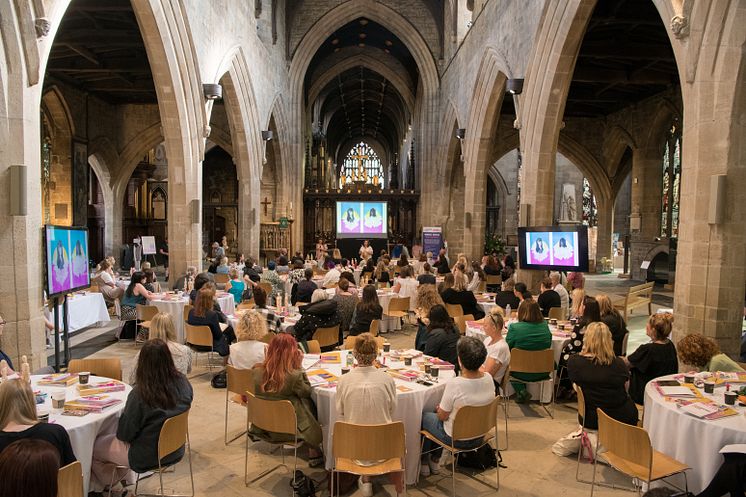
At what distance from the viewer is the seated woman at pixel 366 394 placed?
12.2 ft

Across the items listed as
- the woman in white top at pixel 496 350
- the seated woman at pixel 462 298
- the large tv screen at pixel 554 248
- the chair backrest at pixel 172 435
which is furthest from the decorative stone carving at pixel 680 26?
the chair backrest at pixel 172 435

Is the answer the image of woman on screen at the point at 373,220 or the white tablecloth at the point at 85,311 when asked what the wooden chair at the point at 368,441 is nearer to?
the white tablecloth at the point at 85,311

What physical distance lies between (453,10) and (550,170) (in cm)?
1140

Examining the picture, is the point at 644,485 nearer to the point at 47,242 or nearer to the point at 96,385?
the point at 96,385

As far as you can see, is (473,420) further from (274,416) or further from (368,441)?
(274,416)

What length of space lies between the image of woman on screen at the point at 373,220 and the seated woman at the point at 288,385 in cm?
1850

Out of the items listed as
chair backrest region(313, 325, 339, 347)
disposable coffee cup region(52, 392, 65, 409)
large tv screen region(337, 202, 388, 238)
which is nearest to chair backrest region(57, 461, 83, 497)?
disposable coffee cup region(52, 392, 65, 409)

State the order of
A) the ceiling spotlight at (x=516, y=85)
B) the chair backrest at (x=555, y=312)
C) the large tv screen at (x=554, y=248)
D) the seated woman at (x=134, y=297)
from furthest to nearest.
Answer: the ceiling spotlight at (x=516, y=85), the large tv screen at (x=554, y=248), the seated woman at (x=134, y=297), the chair backrest at (x=555, y=312)

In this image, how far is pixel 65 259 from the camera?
5.80m

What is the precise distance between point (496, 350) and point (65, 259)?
4554mm

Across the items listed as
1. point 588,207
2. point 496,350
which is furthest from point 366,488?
point 588,207

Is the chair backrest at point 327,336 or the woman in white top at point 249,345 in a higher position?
the woman in white top at point 249,345

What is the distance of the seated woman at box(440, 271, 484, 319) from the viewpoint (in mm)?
8078

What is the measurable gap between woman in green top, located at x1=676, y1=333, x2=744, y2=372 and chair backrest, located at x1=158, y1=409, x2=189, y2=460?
3944 mm
